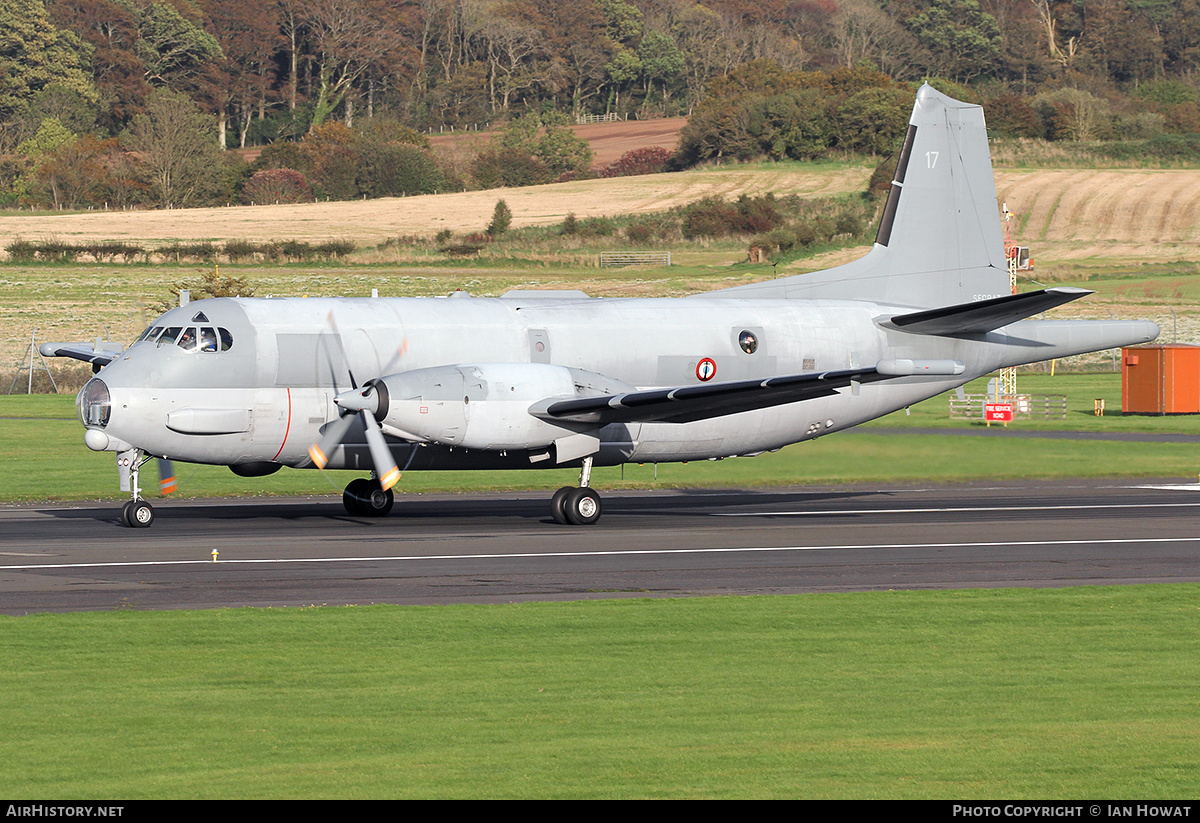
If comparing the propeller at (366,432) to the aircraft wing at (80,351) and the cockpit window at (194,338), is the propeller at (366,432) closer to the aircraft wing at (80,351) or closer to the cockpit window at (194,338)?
the cockpit window at (194,338)

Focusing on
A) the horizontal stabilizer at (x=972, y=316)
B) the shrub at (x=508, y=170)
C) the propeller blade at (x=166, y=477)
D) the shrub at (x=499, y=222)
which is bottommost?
the propeller blade at (x=166, y=477)

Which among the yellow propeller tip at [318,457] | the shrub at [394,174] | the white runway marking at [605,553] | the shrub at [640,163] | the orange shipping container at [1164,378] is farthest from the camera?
the shrub at [640,163]

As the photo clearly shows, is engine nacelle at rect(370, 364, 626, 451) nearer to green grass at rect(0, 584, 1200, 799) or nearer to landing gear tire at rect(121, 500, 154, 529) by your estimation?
landing gear tire at rect(121, 500, 154, 529)

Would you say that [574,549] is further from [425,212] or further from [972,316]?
[425,212]

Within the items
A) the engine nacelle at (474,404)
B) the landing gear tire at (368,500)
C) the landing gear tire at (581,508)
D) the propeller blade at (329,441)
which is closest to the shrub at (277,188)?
the landing gear tire at (368,500)

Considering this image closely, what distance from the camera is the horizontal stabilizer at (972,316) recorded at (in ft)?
91.4

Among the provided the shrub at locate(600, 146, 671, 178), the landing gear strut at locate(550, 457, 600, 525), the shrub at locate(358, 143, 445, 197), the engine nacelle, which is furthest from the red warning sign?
the shrub at locate(600, 146, 671, 178)

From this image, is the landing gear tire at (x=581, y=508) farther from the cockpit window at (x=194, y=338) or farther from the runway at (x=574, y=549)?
the cockpit window at (x=194, y=338)

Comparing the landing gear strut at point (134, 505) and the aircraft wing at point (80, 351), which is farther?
the aircraft wing at point (80, 351)

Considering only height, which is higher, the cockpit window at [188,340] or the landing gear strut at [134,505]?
the cockpit window at [188,340]

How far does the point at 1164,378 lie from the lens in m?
54.4

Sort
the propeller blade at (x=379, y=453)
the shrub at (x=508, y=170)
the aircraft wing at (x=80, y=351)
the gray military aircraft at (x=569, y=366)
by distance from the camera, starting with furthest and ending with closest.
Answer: the shrub at (x=508, y=170) → the aircraft wing at (x=80, y=351) → the gray military aircraft at (x=569, y=366) → the propeller blade at (x=379, y=453)

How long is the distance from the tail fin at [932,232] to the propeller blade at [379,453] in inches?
405

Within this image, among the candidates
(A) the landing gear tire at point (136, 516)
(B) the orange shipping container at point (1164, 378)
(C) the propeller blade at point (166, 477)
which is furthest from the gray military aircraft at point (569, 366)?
(B) the orange shipping container at point (1164, 378)
